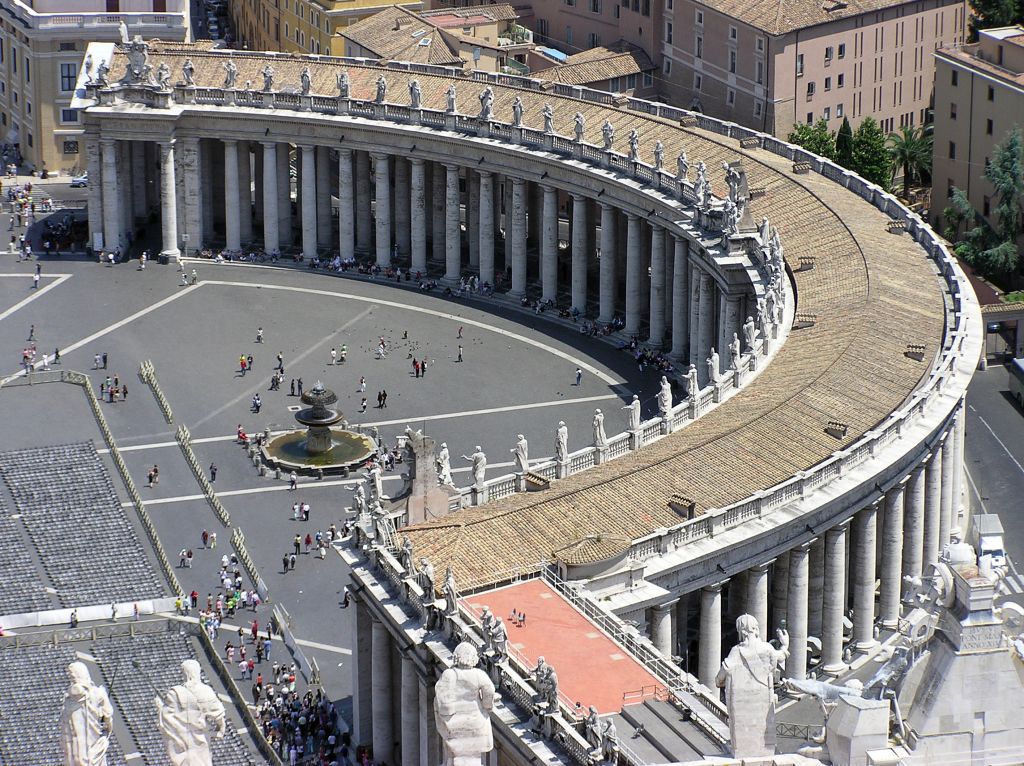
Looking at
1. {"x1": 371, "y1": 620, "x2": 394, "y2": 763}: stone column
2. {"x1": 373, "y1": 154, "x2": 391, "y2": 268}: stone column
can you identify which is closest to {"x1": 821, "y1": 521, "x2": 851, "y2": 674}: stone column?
{"x1": 371, "y1": 620, "x2": 394, "y2": 763}: stone column

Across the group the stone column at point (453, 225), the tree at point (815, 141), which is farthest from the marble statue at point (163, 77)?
the tree at point (815, 141)

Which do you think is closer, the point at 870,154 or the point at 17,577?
the point at 17,577

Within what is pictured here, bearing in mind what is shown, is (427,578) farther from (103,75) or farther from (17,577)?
(103,75)

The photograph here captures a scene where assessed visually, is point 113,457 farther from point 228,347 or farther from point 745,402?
point 745,402

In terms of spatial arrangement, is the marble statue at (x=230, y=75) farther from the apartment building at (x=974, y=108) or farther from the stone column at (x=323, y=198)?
the apartment building at (x=974, y=108)

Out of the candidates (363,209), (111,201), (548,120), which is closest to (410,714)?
(548,120)

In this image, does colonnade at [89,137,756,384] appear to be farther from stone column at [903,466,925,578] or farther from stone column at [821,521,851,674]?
stone column at [821,521,851,674]

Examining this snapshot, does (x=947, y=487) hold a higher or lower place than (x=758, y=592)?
lower
